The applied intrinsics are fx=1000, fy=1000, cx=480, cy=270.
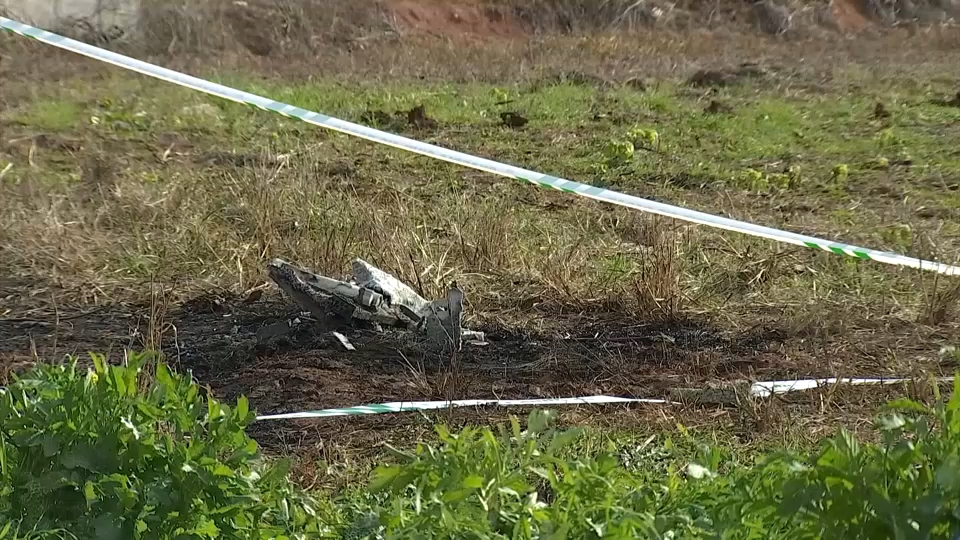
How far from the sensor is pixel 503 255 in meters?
5.02

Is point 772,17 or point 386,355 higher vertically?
point 386,355

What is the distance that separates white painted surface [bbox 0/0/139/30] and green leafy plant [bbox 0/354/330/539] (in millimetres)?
10956

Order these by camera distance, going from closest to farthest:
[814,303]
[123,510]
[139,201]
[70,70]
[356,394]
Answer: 1. [123,510]
2. [356,394]
3. [814,303]
4. [139,201]
5. [70,70]

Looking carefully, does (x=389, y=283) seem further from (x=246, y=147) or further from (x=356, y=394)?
(x=246, y=147)

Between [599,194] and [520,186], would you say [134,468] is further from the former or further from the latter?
[520,186]

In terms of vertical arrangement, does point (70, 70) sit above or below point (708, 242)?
below

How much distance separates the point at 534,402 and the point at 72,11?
11020 mm

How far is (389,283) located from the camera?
13.8 feet

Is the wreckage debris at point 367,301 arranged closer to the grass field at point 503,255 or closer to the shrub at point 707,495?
the grass field at point 503,255

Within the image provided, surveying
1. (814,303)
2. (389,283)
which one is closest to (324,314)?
(389,283)

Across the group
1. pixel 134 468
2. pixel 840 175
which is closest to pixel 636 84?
pixel 840 175

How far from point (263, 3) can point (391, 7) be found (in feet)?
7.76

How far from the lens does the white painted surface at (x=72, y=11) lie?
12156 mm

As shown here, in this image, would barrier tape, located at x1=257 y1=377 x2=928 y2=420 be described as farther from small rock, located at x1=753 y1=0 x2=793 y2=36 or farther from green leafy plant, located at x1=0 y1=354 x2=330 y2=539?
small rock, located at x1=753 y1=0 x2=793 y2=36
